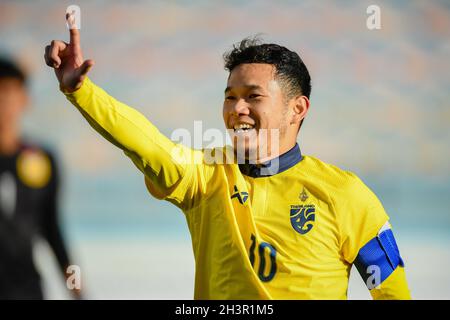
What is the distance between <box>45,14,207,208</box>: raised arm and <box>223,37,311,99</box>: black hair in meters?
0.47

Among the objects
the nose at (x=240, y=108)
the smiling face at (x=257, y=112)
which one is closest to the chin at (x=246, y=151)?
the smiling face at (x=257, y=112)

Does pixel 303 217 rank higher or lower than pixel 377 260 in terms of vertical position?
higher

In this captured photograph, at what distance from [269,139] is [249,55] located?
0.32 m

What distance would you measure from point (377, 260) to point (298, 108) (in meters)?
0.63

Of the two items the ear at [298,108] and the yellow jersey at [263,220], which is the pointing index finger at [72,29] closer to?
the yellow jersey at [263,220]

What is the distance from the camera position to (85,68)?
2.03 metres

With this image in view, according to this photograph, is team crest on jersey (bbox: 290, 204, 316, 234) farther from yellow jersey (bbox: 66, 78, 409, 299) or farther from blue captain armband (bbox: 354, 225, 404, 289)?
blue captain armband (bbox: 354, 225, 404, 289)

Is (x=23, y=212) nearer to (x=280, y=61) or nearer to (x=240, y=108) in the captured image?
(x=240, y=108)

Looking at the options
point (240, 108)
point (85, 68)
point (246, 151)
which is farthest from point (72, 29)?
point (246, 151)

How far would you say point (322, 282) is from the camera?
236 centimetres

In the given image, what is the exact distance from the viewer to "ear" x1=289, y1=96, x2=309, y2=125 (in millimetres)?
2594
